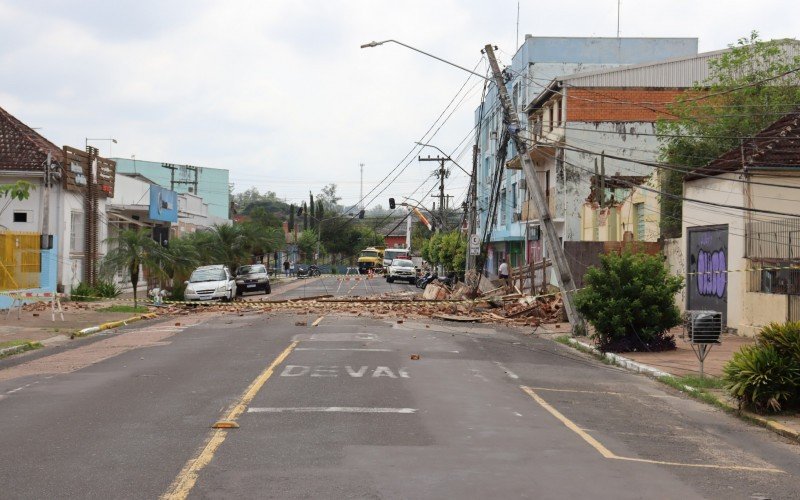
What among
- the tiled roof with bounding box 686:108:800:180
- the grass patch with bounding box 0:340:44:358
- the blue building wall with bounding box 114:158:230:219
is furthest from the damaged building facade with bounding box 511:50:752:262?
the blue building wall with bounding box 114:158:230:219

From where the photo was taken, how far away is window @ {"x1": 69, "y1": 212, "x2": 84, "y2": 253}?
3869 cm

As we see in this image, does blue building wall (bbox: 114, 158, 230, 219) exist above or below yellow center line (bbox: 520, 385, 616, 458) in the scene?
above

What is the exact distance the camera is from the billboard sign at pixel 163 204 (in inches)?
1893

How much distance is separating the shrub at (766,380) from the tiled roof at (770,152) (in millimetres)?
11504

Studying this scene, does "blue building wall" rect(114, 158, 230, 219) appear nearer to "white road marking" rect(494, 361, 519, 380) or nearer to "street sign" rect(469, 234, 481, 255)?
"street sign" rect(469, 234, 481, 255)

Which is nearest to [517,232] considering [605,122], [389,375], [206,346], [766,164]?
[605,122]

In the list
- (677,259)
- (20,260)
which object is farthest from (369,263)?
(677,259)

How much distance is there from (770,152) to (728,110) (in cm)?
1079

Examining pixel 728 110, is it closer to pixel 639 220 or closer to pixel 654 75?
pixel 639 220

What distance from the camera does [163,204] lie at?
5025cm

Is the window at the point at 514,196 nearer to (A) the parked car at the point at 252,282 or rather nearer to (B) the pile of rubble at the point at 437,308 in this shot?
(A) the parked car at the point at 252,282

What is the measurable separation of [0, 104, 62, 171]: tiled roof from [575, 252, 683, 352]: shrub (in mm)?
24562

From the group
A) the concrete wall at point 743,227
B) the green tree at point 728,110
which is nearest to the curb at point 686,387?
the concrete wall at point 743,227

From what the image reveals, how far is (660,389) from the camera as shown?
594 inches
